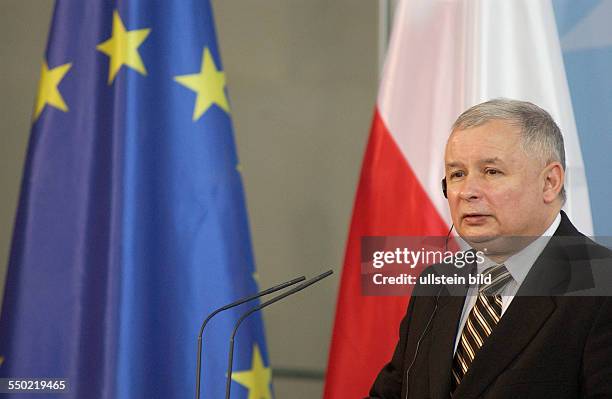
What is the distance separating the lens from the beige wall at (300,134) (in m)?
3.33

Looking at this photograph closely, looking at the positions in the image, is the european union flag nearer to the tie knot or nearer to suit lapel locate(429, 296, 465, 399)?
suit lapel locate(429, 296, 465, 399)

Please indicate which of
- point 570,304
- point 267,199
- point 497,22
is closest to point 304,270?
point 267,199

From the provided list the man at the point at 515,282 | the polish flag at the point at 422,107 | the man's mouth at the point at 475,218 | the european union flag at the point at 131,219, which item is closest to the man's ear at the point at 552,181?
the man at the point at 515,282

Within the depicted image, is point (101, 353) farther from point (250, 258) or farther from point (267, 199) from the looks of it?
point (267, 199)

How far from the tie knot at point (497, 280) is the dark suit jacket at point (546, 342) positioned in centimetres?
6

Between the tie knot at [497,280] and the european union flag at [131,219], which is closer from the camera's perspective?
the tie knot at [497,280]

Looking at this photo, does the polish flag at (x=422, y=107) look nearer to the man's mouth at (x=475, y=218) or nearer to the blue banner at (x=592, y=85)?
the blue banner at (x=592, y=85)

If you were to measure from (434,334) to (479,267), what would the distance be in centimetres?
18

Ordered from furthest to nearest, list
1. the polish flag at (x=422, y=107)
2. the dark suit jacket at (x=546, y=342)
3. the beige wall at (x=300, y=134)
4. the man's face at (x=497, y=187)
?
the beige wall at (x=300, y=134)
the polish flag at (x=422, y=107)
the man's face at (x=497, y=187)
the dark suit jacket at (x=546, y=342)

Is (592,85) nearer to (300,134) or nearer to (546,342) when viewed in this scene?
(546,342)

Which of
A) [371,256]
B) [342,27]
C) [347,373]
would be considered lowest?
[347,373]

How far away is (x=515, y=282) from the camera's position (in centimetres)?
175

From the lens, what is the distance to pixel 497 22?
97.9 inches

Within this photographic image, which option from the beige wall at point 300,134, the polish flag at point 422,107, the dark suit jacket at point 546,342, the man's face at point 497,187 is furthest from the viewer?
the beige wall at point 300,134
